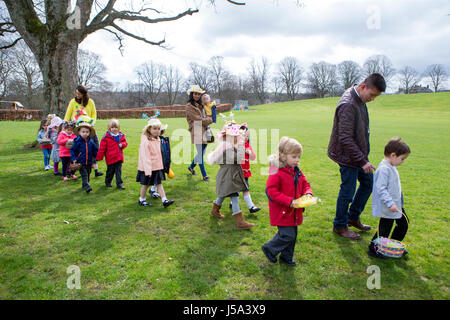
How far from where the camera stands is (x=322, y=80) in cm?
9750

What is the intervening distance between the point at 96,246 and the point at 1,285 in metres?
1.09

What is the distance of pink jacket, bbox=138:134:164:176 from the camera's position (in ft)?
17.9

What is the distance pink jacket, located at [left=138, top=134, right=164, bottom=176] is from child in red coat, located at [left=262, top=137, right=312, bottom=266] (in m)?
2.85

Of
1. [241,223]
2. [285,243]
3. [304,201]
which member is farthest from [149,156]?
[304,201]

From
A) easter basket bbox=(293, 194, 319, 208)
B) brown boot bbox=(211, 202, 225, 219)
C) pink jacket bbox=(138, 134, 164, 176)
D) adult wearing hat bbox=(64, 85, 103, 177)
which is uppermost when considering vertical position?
adult wearing hat bbox=(64, 85, 103, 177)

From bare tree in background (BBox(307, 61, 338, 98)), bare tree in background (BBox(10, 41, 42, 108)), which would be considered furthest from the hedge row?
bare tree in background (BBox(307, 61, 338, 98))

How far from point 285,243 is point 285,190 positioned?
64 cm

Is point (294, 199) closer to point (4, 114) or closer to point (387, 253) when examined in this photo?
point (387, 253)

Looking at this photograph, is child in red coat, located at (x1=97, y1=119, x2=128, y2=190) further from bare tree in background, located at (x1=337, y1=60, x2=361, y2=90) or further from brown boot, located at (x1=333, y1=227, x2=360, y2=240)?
bare tree in background, located at (x1=337, y1=60, x2=361, y2=90)

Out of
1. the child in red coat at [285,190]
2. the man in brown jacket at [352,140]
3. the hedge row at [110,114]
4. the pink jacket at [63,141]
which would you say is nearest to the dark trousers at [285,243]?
the child in red coat at [285,190]

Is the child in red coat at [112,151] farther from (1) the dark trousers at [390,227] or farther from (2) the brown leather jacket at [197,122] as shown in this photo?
(1) the dark trousers at [390,227]

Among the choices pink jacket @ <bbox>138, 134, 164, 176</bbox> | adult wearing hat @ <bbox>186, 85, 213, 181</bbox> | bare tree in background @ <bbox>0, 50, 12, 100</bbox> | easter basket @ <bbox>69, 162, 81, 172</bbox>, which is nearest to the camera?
pink jacket @ <bbox>138, 134, 164, 176</bbox>

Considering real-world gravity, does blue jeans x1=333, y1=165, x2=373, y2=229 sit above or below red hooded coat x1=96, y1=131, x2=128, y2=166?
below
